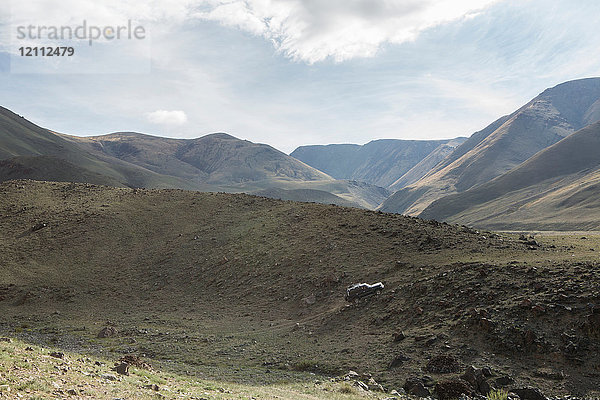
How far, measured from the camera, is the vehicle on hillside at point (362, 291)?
89.7ft

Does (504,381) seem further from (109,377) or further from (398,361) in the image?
(109,377)

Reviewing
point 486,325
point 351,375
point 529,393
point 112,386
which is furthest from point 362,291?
point 112,386

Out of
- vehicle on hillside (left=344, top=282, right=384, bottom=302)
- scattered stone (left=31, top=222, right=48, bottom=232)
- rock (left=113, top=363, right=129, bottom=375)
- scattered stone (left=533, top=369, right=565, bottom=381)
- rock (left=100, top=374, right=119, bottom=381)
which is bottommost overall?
scattered stone (left=533, top=369, right=565, bottom=381)

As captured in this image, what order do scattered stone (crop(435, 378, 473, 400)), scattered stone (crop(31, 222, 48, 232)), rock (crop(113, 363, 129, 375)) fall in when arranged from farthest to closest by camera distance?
scattered stone (crop(31, 222, 48, 232)) → scattered stone (crop(435, 378, 473, 400)) → rock (crop(113, 363, 129, 375))

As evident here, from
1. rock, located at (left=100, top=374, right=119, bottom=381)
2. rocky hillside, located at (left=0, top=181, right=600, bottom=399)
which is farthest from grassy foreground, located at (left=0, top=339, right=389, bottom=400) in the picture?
rocky hillside, located at (left=0, top=181, right=600, bottom=399)

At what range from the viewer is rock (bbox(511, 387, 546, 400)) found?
14701 millimetres

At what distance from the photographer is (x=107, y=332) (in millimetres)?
27031

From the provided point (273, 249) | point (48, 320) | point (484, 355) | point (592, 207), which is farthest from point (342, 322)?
point (592, 207)

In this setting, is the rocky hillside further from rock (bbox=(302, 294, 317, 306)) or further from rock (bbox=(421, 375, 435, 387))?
rock (bbox=(302, 294, 317, 306))

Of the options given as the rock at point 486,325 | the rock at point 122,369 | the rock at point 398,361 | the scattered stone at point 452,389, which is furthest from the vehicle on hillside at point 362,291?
the rock at point 122,369

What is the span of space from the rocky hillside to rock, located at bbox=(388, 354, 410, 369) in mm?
83

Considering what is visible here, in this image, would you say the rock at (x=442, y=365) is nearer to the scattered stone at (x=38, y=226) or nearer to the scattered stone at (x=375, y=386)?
the scattered stone at (x=375, y=386)

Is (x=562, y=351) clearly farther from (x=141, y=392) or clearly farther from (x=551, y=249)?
(x=141, y=392)

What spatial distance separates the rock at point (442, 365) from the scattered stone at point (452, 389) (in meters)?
1.79
